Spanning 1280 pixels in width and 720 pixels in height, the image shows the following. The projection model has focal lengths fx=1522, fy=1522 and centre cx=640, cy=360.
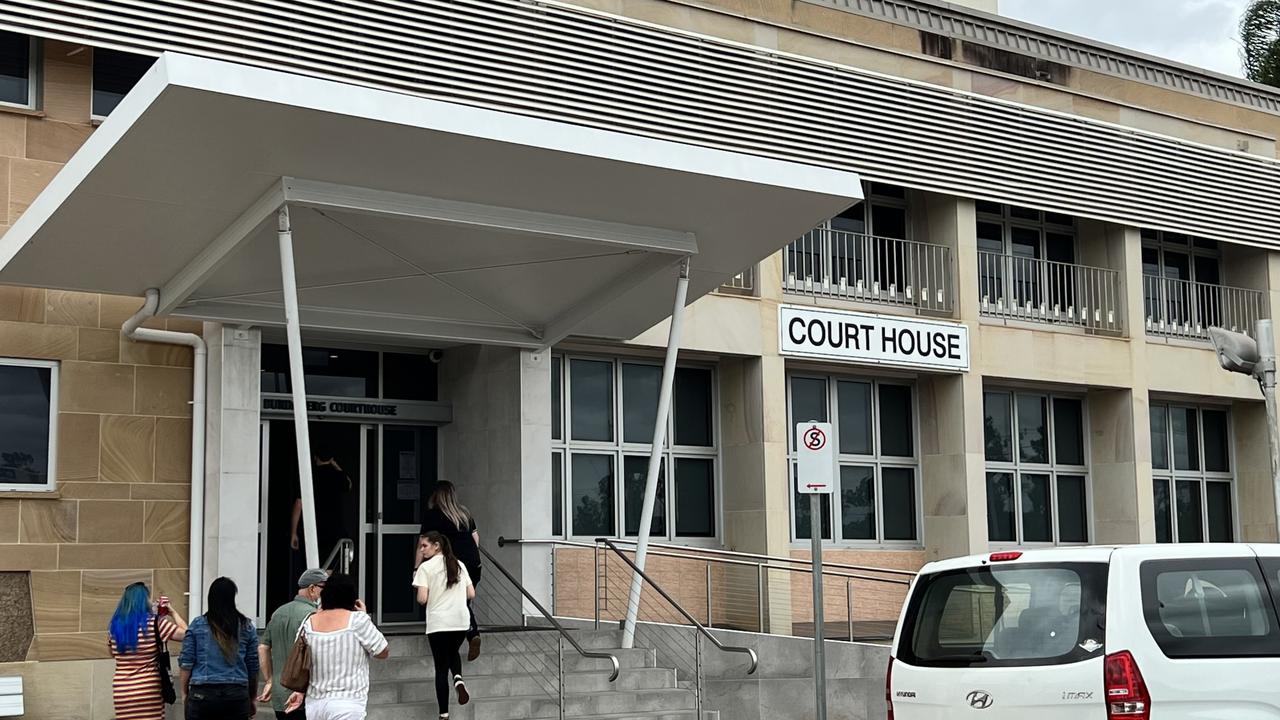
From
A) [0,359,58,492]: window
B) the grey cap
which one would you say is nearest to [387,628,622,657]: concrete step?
the grey cap

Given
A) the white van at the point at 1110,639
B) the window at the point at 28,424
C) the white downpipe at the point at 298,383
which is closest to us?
the white van at the point at 1110,639

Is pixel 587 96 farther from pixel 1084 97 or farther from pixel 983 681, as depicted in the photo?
pixel 983 681

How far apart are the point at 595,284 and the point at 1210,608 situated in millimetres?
7694

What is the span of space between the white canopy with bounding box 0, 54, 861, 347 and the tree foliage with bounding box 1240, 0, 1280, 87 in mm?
26059

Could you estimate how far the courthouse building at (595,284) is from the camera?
1143cm

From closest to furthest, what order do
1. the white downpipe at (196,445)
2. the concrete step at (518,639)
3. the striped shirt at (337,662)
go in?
the striped shirt at (337,662), the concrete step at (518,639), the white downpipe at (196,445)

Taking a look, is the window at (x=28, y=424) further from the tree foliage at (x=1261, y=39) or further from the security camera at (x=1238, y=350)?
the tree foliage at (x=1261, y=39)

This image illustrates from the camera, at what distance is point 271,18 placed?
14516mm

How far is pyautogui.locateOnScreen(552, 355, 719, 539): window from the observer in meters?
17.5

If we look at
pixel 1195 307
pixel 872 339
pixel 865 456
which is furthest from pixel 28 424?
pixel 1195 307

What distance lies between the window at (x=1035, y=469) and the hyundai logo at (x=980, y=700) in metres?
13.2

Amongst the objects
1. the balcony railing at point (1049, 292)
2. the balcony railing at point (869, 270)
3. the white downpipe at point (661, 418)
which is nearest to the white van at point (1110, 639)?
the white downpipe at point (661, 418)

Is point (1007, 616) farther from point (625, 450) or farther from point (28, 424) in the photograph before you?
point (625, 450)

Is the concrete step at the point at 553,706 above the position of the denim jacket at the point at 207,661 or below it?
below
